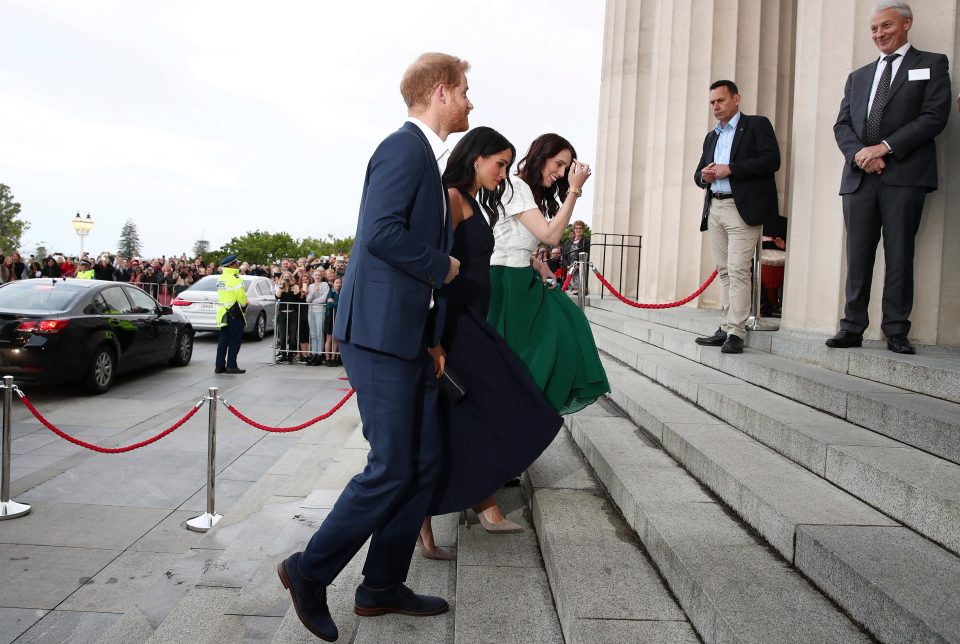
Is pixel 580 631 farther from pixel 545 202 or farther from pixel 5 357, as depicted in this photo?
pixel 5 357

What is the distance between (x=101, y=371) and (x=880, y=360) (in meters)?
9.85

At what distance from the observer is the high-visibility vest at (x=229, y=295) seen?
522 inches

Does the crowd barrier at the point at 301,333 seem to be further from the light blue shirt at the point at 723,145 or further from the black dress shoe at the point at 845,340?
the black dress shoe at the point at 845,340

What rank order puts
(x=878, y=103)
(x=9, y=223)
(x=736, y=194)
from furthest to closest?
(x=9, y=223) → (x=736, y=194) → (x=878, y=103)

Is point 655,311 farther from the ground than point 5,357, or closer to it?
farther from the ground

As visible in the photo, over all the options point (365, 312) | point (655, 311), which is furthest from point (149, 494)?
point (655, 311)

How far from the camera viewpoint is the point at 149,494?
636 centimetres

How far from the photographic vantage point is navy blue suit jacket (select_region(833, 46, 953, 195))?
5008mm

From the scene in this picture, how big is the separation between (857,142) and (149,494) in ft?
19.9

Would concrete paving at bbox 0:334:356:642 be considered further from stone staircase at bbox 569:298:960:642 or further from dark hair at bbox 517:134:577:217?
dark hair at bbox 517:134:577:217

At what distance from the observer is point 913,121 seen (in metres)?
5.06

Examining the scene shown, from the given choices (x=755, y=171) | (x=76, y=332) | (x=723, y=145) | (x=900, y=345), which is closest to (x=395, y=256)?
(x=900, y=345)

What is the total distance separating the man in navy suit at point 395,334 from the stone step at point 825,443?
1.80m

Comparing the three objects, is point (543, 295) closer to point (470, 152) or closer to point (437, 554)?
point (470, 152)
